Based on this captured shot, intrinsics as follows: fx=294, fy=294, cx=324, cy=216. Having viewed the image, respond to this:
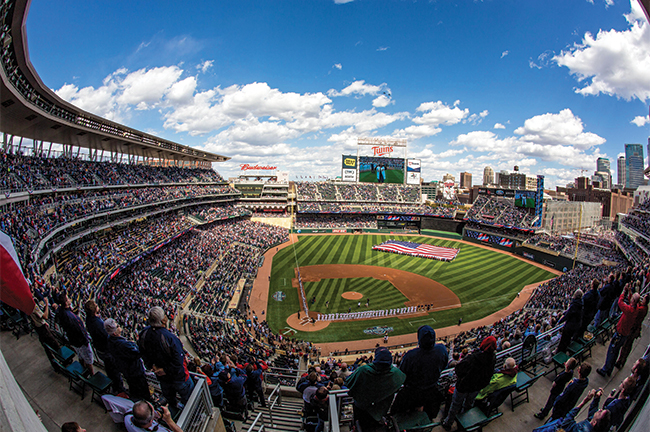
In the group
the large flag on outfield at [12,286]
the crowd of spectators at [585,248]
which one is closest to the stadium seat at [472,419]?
the large flag on outfield at [12,286]

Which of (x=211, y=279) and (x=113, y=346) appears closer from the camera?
(x=113, y=346)

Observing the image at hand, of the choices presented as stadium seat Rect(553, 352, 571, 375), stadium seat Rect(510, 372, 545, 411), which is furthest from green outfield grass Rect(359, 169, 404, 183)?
stadium seat Rect(510, 372, 545, 411)

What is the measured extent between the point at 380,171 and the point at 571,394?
64.0 metres

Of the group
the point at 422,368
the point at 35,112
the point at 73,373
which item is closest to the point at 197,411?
the point at 73,373

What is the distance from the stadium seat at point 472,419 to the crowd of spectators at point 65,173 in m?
22.5

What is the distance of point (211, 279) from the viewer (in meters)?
26.4

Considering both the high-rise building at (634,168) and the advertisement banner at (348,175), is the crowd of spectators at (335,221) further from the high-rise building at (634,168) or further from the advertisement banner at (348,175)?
the high-rise building at (634,168)

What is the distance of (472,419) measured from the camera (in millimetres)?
4520

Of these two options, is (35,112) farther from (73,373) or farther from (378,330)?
(378,330)

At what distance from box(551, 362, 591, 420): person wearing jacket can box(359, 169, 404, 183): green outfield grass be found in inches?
2484

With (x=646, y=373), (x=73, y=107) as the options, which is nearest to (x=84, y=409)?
(x=646, y=373)

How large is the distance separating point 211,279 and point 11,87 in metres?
17.7

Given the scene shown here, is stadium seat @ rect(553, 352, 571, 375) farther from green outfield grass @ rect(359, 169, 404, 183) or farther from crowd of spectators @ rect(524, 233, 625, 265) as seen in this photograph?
green outfield grass @ rect(359, 169, 404, 183)

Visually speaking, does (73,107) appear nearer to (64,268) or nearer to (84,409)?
(64,268)
